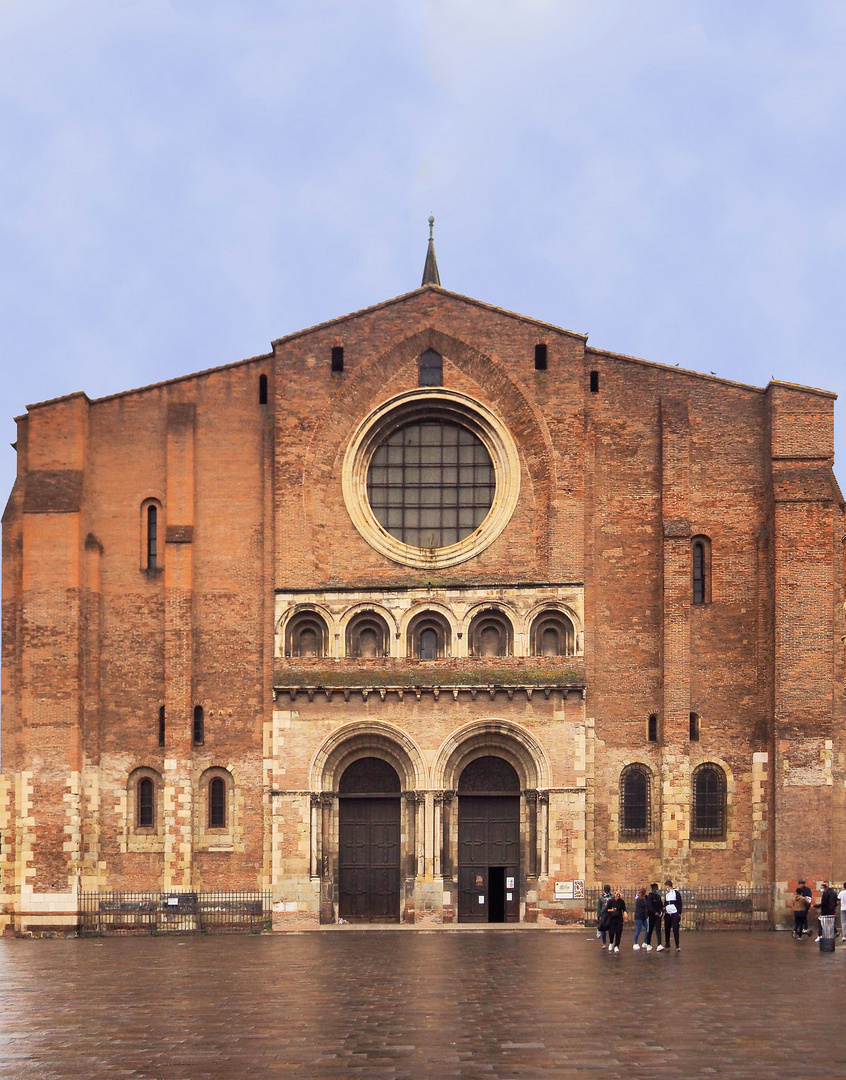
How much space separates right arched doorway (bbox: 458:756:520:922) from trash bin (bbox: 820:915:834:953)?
31.0ft

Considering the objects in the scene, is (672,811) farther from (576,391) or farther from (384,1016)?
(384,1016)

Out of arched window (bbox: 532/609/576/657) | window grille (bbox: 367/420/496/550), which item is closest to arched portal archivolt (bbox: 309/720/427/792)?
arched window (bbox: 532/609/576/657)

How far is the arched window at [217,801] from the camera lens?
37.1 metres

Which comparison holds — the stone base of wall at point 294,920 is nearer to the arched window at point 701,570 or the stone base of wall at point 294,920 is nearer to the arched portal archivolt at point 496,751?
the arched portal archivolt at point 496,751

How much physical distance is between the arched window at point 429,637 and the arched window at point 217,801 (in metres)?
5.81

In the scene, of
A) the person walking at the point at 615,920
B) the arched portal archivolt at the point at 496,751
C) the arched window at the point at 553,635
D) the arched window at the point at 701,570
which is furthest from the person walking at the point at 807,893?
the arched window at the point at 553,635

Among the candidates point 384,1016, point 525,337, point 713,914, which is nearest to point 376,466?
point 525,337

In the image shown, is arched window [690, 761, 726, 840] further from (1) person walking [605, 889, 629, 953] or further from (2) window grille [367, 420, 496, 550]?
(2) window grille [367, 420, 496, 550]

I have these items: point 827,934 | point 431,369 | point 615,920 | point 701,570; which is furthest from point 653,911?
point 431,369

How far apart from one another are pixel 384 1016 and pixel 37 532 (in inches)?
838

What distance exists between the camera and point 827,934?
94.2 feet

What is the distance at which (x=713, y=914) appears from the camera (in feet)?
117

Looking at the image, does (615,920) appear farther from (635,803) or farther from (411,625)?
(411,625)

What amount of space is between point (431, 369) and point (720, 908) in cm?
1528
